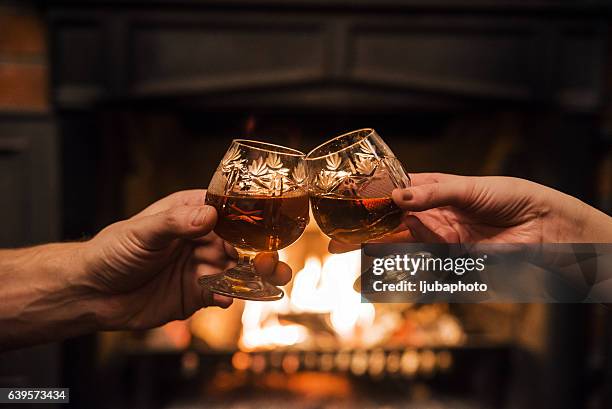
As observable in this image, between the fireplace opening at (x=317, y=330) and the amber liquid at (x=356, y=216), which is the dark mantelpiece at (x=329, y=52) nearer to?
the fireplace opening at (x=317, y=330)

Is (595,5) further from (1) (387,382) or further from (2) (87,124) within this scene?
(2) (87,124)

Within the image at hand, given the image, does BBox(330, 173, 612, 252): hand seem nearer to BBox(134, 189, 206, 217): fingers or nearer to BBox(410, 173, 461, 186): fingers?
BBox(410, 173, 461, 186): fingers

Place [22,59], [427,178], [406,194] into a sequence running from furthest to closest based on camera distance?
[22,59], [427,178], [406,194]

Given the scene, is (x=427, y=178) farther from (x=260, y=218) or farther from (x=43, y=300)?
(x=43, y=300)

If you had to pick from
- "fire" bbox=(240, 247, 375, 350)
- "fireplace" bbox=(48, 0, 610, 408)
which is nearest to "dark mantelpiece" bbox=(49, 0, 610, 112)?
"fireplace" bbox=(48, 0, 610, 408)

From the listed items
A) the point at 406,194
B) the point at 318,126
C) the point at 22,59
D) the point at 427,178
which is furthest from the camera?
the point at 318,126

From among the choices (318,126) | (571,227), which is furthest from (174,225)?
(318,126)

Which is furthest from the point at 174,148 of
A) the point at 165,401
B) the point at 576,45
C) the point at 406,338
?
the point at 576,45
